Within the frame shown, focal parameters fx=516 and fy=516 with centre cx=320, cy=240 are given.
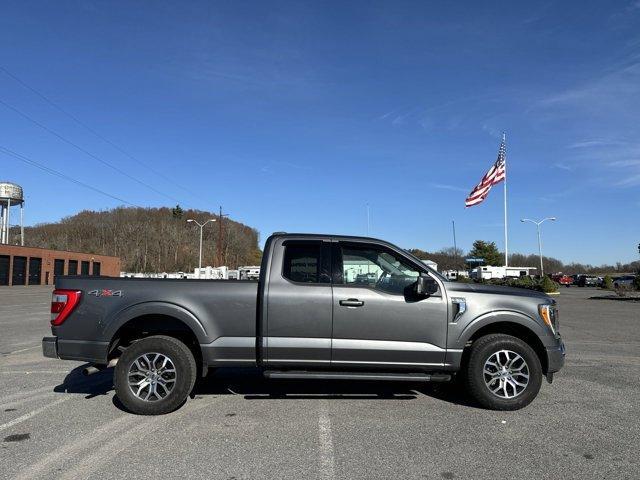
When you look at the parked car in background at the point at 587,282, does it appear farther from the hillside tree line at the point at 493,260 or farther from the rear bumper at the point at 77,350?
the rear bumper at the point at 77,350

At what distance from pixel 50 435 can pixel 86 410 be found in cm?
89

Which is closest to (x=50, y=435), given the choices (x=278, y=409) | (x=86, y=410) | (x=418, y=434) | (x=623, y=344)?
(x=86, y=410)

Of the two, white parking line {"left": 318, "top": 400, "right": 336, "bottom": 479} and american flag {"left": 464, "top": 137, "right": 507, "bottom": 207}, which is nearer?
white parking line {"left": 318, "top": 400, "right": 336, "bottom": 479}

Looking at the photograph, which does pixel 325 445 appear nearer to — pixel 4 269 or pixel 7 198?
pixel 4 269

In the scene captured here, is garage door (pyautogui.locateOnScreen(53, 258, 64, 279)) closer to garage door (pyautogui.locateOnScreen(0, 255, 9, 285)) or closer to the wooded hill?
garage door (pyautogui.locateOnScreen(0, 255, 9, 285))

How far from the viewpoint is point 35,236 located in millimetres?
128750

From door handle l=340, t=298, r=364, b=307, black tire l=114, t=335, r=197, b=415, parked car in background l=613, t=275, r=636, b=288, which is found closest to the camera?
black tire l=114, t=335, r=197, b=415

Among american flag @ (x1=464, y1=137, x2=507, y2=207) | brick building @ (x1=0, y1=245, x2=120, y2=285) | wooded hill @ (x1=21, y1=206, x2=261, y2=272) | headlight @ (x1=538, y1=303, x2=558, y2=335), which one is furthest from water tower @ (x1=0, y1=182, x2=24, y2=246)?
headlight @ (x1=538, y1=303, x2=558, y2=335)

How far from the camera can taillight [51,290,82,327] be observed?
577cm

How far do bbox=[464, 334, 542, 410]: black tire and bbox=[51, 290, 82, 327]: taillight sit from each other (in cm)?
451

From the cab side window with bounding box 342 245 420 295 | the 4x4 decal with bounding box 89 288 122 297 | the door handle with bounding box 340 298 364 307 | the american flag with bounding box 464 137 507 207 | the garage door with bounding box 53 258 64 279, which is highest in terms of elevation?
the american flag with bounding box 464 137 507 207

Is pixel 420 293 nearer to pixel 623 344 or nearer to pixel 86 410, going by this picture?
pixel 86 410

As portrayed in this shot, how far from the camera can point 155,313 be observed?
5.74 metres

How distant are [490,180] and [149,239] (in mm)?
98025
